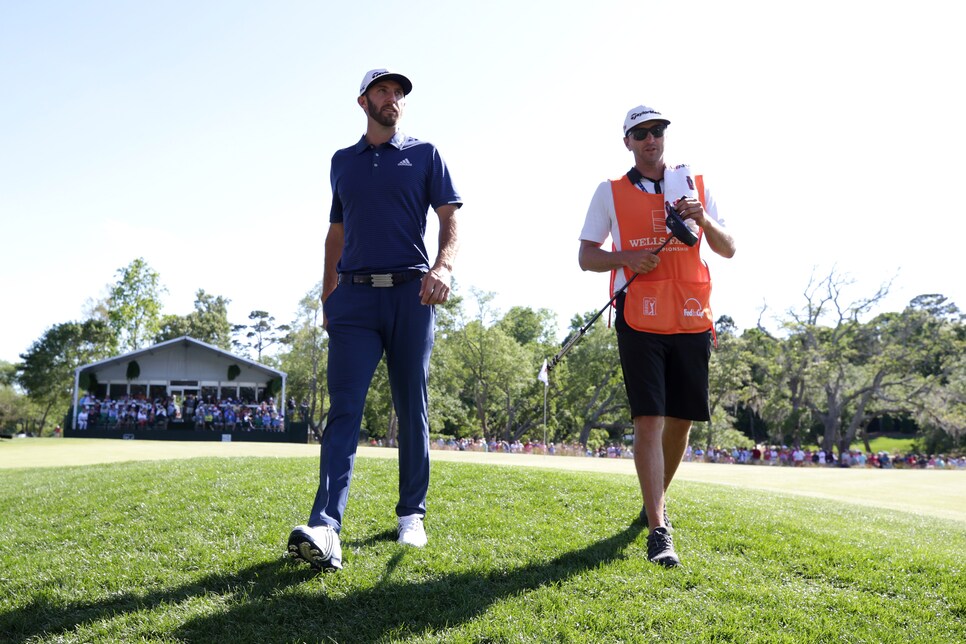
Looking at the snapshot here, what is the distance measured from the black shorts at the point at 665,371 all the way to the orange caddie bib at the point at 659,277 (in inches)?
2.4

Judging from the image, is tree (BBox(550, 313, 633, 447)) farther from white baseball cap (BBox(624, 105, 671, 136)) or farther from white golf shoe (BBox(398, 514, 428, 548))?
white golf shoe (BBox(398, 514, 428, 548))

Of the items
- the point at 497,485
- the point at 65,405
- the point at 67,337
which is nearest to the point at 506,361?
the point at 67,337

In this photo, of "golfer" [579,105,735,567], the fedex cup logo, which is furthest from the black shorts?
the fedex cup logo

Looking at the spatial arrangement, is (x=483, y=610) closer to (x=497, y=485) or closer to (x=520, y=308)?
(x=497, y=485)

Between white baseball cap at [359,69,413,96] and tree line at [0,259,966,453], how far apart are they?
39.5 m

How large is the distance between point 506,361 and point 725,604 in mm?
51572

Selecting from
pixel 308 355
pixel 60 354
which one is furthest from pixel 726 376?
pixel 60 354

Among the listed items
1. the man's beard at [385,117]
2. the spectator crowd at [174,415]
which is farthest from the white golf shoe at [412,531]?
the spectator crowd at [174,415]

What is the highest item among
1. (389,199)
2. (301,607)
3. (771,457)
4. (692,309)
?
(389,199)

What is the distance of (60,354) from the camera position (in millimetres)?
54812

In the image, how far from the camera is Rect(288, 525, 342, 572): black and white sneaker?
3.12 m

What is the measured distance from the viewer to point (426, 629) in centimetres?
269

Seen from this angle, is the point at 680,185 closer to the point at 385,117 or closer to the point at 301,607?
the point at 385,117

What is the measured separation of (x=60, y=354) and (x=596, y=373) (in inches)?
1585
